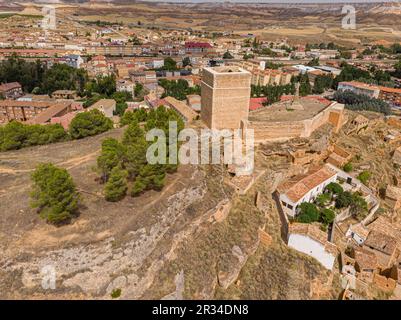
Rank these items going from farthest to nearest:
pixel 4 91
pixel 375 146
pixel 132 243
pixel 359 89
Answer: pixel 359 89 < pixel 4 91 < pixel 375 146 < pixel 132 243

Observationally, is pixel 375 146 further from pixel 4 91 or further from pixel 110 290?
pixel 4 91

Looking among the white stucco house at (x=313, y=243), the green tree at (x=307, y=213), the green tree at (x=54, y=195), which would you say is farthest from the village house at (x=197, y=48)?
the green tree at (x=54, y=195)

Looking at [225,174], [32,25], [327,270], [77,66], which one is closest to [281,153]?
[225,174]

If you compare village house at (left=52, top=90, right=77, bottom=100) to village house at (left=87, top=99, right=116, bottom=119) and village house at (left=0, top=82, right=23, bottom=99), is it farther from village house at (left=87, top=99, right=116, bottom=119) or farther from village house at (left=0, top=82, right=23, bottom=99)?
village house at (left=87, top=99, right=116, bottom=119)

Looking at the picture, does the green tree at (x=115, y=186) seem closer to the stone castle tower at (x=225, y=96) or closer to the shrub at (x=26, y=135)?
the stone castle tower at (x=225, y=96)

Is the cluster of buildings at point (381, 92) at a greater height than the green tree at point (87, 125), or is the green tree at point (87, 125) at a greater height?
the green tree at point (87, 125)

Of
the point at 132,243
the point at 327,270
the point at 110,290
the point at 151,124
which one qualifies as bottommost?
the point at 327,270

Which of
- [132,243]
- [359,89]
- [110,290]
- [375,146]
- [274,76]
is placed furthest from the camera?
[274,76]
